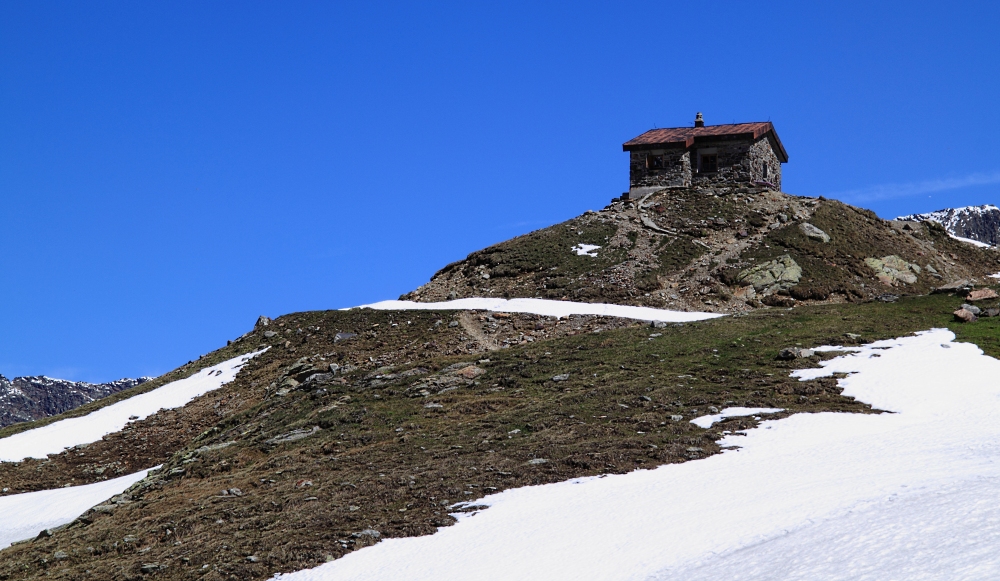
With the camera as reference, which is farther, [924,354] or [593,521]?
[924,354]

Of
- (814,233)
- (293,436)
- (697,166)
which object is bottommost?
(293,436)

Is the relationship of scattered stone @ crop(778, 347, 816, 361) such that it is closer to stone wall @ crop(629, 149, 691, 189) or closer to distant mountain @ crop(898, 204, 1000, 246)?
stone wall @ crop(629, 149, 691, 189)

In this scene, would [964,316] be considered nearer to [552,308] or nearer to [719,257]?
[552,308]

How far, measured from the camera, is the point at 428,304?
49625mm

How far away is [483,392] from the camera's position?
105 ft

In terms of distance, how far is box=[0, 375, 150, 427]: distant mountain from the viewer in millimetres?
169375

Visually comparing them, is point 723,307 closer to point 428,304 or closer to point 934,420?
point 428,304

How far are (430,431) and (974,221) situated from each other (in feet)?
519

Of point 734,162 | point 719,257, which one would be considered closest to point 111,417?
point 719,257

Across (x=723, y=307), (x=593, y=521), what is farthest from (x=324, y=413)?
(x=723, y=307)

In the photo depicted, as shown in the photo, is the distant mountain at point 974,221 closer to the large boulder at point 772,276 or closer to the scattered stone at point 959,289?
the large boulder at point 772,276

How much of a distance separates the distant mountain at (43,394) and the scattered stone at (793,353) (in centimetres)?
15458

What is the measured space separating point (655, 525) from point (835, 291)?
33.5m

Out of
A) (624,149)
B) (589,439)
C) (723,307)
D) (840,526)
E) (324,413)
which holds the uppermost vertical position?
(624,149)
